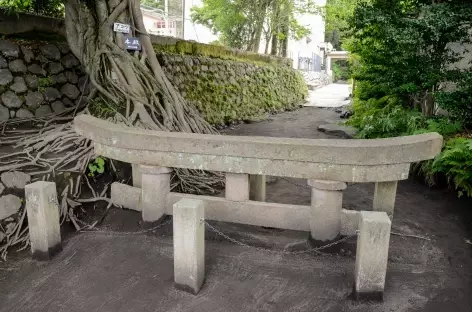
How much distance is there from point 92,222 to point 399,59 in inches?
205

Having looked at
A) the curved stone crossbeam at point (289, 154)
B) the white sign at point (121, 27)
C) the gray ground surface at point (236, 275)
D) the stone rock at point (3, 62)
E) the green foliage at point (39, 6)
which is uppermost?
the green foliage at point (39, 6)

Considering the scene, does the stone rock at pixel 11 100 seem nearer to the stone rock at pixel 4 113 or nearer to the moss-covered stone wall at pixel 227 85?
the stone rock at pixel 4 113

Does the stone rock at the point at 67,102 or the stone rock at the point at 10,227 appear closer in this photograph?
the stone rock at the point at 10,227

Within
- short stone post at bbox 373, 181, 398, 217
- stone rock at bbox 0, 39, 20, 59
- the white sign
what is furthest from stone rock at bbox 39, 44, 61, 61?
short stone post at bbox 373, 181, 398, 217

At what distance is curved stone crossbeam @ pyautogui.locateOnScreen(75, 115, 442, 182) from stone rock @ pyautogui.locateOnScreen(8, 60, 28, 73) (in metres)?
2.86

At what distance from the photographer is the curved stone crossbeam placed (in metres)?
3.15

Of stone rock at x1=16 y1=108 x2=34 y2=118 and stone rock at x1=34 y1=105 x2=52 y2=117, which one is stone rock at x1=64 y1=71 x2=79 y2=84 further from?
stone rock at x1=16 y1=108 x2=34 y2=118

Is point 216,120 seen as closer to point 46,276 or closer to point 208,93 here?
point 208,93

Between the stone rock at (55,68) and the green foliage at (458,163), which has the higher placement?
the stone rock at (55,68)

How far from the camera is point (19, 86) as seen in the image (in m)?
5.44

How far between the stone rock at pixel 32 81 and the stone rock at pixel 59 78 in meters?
0.26

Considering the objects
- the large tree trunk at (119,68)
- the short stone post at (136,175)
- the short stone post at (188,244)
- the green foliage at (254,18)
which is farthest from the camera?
the green foliage at (254,18)

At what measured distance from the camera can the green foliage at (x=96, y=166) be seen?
15.1ft

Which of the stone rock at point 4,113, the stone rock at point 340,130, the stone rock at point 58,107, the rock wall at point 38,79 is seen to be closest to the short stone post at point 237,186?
the rock wall at point 38,79
